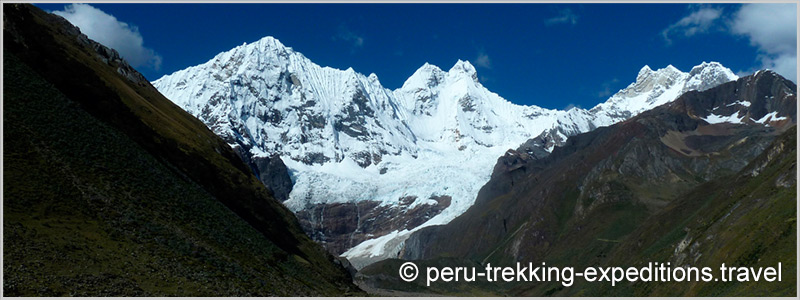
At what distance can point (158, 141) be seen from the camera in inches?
4080

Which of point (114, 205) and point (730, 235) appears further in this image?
point (730, 235)

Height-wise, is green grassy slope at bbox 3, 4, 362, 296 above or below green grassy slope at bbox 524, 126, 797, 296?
below

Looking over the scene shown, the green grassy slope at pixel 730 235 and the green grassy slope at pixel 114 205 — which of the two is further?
the green grassy slope at pixel 730 235

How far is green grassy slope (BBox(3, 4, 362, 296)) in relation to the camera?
58.8 meters

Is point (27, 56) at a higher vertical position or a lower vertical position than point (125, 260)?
higher

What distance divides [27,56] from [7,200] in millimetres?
38554

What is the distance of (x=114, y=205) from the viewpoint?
71062 mm

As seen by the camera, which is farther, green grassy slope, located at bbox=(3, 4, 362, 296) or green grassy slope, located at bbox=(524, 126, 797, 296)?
green grassy slope, located at bbox=(524, 126, 797, 296)

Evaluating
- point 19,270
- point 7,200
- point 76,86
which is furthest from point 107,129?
point 19,270

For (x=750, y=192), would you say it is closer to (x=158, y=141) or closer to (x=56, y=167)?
(x=158, y=141)

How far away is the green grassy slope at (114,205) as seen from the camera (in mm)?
58750

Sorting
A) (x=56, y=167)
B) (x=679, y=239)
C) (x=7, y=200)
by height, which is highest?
(x=679, y=239)

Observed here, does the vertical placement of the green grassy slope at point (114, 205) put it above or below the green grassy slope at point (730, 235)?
below

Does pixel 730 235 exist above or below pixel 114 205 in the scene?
above
